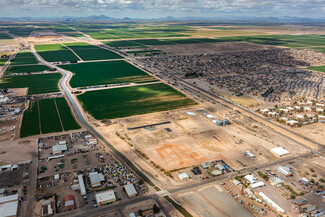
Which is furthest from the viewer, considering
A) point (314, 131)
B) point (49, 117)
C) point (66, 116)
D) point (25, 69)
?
point (25, 69)

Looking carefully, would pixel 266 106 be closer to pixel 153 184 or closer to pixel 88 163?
pixel 153 184

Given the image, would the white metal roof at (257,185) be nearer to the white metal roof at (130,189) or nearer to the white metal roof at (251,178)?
the white metal roof at (251,178)

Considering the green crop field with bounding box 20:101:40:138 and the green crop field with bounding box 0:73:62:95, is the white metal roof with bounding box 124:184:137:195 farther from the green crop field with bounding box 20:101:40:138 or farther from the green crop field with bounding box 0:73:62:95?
the green crop field with bounding box 0:73:62:95

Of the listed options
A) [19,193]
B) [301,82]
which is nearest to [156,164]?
[19,193]

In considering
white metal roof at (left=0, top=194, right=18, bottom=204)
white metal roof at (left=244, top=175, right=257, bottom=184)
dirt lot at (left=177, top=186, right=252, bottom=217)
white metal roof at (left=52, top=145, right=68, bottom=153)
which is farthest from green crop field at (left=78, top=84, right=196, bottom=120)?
white metal roof at (left=244, top=175, right=257, bottom=184)

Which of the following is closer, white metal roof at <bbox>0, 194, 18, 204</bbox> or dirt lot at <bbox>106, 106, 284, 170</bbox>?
white metal roof at <bbox>0, 194, 18, 204</bbox>

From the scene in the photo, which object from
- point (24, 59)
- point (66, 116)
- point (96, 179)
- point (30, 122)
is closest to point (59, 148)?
point (96, 179)

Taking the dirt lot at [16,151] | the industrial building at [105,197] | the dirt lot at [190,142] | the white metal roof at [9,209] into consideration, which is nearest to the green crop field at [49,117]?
the dirt lot at [16,151]

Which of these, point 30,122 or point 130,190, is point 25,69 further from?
point 130,190
